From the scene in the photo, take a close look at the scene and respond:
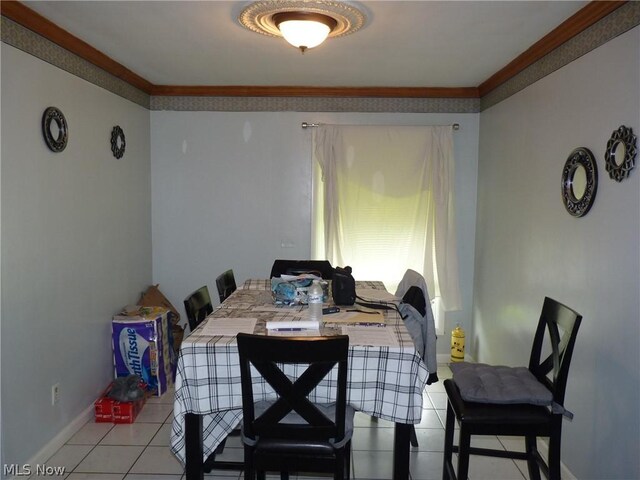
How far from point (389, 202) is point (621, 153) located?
221 cm

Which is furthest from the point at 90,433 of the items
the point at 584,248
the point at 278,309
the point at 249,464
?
the point at 584,248

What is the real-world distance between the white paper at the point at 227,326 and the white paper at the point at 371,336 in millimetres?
423

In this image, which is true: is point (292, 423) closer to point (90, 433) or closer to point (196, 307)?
point (196, 307)

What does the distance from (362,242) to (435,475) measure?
6.72 ft

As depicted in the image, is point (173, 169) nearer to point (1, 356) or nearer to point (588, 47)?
point (1, 356)

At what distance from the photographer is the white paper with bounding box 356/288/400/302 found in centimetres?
289

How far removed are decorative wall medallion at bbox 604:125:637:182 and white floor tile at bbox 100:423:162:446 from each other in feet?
9.17

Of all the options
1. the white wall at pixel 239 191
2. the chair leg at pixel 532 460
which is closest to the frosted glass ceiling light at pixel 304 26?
the white wall at pixel 239 191

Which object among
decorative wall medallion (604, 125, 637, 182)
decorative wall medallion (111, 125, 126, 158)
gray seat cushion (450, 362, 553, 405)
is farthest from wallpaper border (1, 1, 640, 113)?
gray seat cushion (450, 362, 553, 405)

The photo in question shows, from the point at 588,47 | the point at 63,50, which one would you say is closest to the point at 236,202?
the point at 63,50

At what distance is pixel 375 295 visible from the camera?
3.02m

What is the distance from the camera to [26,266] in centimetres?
256

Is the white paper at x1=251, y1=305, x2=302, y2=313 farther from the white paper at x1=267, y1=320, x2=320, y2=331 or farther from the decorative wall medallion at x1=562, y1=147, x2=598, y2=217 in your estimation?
the decorative wall medallion at x1=562, y1=147, x2=598, y2=217

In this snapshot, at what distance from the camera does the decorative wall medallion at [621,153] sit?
2104 millimetres
